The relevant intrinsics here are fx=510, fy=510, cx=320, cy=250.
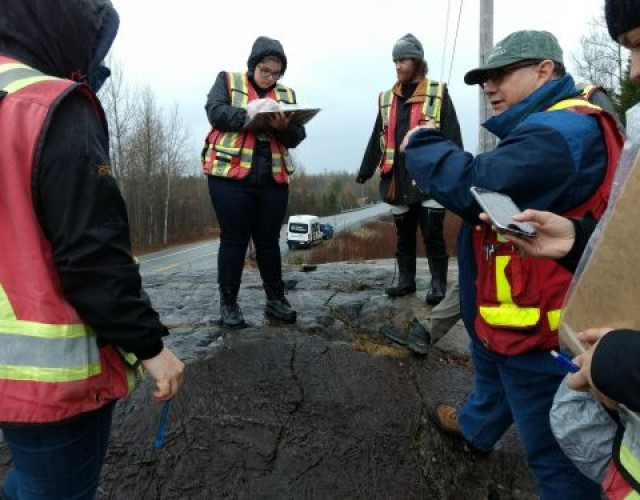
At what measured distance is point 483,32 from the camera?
26.1 feet

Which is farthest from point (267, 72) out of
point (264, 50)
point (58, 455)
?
point (58, 455)

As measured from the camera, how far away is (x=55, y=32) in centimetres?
139

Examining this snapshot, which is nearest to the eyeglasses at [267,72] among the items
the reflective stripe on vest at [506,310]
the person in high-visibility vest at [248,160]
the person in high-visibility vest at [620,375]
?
the person in high-visibility vest at [248,160]

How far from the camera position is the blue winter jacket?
5.60 feet

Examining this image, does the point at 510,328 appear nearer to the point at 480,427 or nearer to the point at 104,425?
the point at 480,427

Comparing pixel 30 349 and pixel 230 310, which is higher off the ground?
pixel 30 349

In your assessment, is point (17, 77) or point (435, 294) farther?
point (435, 294)

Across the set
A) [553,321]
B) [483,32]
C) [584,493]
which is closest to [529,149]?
[553,321]

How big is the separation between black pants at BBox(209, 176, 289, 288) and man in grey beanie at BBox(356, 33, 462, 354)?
107 centimetres

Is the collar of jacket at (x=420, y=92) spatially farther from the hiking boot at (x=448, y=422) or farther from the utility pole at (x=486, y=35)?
the utility pole at (x=486, y=35)

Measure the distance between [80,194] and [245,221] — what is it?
2277 mm

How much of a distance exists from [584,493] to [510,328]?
0.63 metres

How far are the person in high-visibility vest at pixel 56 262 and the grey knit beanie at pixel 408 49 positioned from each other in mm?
2964

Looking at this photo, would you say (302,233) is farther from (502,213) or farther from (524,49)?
(502,213)
